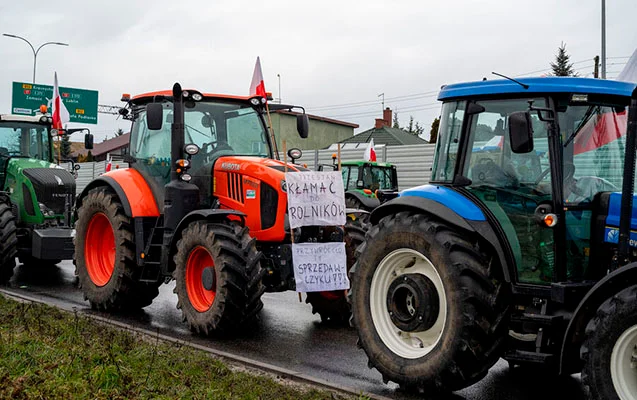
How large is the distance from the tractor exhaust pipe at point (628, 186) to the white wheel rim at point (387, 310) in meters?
1.31

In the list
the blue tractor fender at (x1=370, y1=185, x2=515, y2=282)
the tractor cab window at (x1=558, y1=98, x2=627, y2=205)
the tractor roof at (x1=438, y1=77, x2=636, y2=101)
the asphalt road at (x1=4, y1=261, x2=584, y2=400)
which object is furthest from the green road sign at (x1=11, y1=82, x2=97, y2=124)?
the tractor cab window at (x1=558, y1=98, x2=627, y2=205)

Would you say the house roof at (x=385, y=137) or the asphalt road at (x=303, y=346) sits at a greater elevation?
the house roof at (x=385, y=137)

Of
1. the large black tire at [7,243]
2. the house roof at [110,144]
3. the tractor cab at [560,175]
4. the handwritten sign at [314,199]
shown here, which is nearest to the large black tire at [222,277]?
the handwritten sign at [314,199]

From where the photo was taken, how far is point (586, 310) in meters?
5.04

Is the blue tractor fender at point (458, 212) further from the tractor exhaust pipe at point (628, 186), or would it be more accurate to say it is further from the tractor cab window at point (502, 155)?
the tractor exhaust pipe at point (628, 186)

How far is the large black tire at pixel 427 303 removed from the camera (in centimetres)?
559

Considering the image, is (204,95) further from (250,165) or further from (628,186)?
(628,186)

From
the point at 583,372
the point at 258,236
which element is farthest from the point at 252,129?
the point at 583,372

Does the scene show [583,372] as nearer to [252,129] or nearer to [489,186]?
[489,186]

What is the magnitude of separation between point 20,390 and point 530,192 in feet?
12.4

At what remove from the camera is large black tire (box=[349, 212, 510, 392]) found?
559 cm

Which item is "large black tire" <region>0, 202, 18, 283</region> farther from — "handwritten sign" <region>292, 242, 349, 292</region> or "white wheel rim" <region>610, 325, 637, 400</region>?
"white wheel rim" <region>610, 325, 637, 400</region>

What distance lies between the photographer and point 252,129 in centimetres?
974

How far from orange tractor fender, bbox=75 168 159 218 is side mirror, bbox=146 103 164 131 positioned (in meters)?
1.15
